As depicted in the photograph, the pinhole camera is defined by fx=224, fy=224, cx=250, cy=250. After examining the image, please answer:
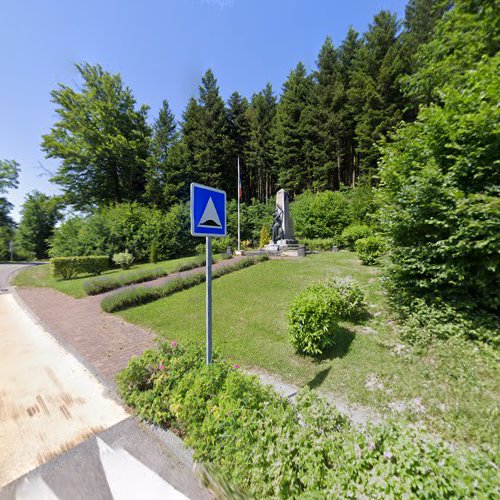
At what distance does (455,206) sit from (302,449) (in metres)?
4.46

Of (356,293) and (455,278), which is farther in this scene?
(356,293)

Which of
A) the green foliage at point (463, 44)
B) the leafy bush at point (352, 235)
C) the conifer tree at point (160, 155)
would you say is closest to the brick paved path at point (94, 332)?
the green foliage at point (463, 44)

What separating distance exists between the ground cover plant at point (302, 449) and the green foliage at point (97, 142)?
28763 mm

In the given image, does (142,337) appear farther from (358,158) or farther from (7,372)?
(358,158)

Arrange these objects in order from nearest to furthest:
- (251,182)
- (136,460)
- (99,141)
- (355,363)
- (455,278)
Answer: (136,460) → (355,363) → (455,278) → (99,141) → (251,182)

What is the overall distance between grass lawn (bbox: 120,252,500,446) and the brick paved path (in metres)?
0.51

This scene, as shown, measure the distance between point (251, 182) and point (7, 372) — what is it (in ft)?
114

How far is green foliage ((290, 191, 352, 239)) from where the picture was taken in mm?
19688

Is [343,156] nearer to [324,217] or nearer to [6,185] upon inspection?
[324,217]

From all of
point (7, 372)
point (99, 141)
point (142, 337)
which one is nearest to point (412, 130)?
point (142, 337)

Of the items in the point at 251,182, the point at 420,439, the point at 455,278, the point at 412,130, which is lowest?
the point at 420,439

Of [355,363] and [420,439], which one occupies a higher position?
[420,439]

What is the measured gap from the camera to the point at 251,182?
35844 mm

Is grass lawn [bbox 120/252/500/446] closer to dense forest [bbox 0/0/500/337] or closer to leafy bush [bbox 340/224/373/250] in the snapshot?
dense forest [bbox 0/0/500/337]
